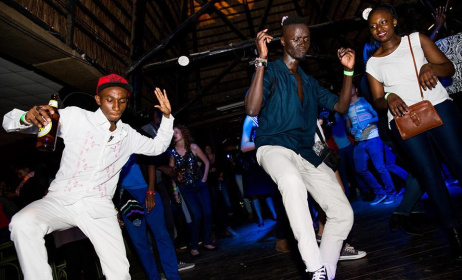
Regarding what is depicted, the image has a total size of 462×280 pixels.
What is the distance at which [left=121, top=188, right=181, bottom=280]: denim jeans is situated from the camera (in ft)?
12.1

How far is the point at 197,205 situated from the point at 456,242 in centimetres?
366

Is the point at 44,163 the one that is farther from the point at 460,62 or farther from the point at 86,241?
the point at 460,62

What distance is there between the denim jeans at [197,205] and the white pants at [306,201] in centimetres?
303

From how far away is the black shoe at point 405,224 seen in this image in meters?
3.35

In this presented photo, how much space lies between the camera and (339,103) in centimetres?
284

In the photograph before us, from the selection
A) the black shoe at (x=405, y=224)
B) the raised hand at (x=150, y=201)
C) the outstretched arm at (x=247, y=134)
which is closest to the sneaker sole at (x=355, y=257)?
the black shoe at (x=405, y=224)

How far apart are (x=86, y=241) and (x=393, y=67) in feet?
14.1

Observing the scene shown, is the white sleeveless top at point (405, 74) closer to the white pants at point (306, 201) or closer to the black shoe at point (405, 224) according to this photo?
the white pants at point (306, 201)

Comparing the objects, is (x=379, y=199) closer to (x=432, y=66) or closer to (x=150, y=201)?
(x=432, y=66)

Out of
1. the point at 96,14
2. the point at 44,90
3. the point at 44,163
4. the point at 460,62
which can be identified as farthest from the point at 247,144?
the point at 44,90

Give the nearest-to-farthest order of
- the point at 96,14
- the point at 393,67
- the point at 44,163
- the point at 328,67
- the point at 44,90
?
the point at 393,67 → the point at 44,163 → the point at 96,14 → the point at 44,90 → the point at 328,67

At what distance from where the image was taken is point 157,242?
3754 mm

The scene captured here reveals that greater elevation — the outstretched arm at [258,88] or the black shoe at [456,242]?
the outstretched arm at [258,88]

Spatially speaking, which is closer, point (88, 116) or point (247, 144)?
point (88, 116)
